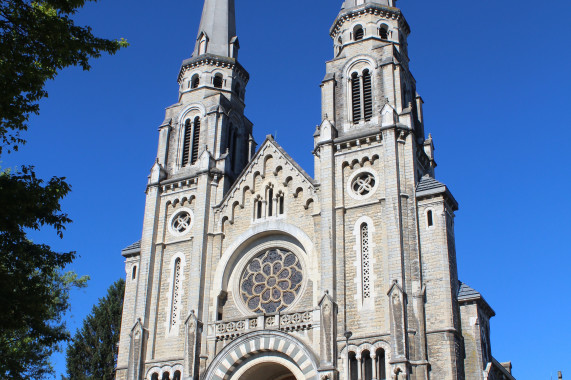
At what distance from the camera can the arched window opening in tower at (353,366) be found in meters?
27.5

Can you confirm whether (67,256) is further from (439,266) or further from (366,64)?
(366,64)

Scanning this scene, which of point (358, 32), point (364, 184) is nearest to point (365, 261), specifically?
point (364, 184)

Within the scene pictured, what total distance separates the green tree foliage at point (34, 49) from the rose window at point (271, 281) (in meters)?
17.9

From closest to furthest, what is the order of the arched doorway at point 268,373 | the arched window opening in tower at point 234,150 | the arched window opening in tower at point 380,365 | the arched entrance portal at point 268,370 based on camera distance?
1. the arched window opening in tower at point 380,365
2. the arched entrance portal at point 268,370
3. the arched doorway at point 268,373
4. the arched window opening in tower at point 234,150

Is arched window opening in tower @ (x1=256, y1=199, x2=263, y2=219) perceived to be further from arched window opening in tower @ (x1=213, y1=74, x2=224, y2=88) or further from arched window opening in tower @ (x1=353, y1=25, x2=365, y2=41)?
arched window opening in tower @ (x1=353, y1=25, x2=365, y2=41)

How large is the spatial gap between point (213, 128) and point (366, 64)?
9430mm

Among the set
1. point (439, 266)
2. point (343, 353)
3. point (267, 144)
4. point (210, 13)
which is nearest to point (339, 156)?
point (267, 144)

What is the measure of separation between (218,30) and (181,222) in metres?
14.3

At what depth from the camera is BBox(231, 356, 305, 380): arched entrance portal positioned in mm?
29281

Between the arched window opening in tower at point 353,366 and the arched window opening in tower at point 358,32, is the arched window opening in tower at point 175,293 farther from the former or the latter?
the arched window opening in tower at point 358,32

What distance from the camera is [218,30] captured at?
43.1 metres

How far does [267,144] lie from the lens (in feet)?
116

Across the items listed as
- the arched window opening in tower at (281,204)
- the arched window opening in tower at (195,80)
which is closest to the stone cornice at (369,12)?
the arched window opening in tower at (195,80)

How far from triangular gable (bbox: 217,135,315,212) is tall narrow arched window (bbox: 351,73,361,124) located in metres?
4.02
